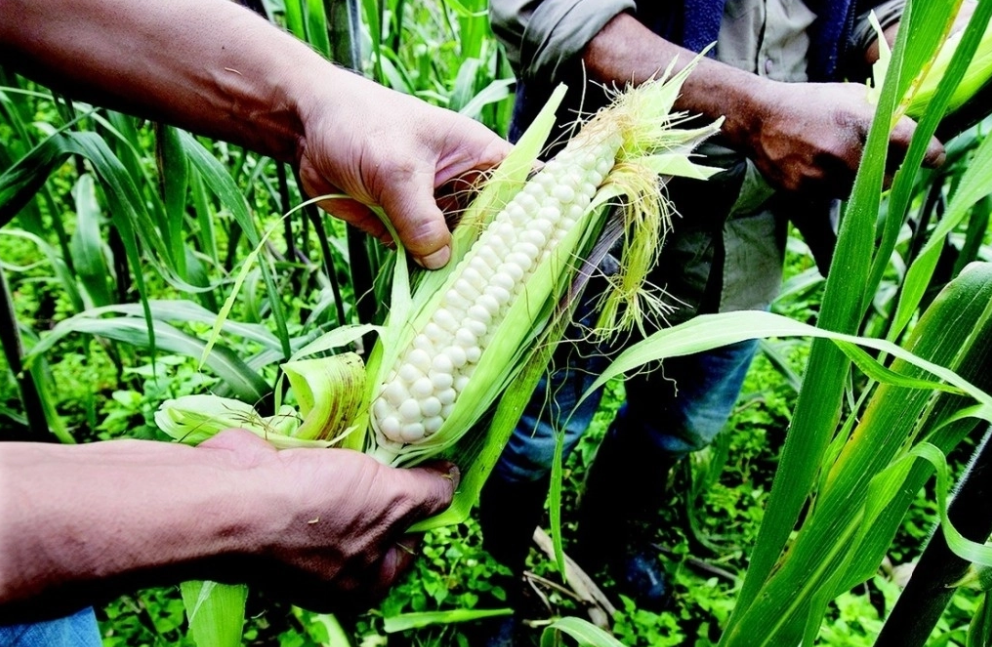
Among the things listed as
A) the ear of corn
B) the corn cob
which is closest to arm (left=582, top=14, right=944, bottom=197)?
the ear of corn

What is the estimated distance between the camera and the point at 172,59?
81cm

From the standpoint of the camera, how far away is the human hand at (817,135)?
905 mm

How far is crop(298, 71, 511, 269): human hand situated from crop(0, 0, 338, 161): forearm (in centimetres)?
3

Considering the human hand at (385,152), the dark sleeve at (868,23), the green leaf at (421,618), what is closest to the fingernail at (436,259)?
the human hand at (385,152)

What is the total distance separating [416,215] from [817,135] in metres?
0.60

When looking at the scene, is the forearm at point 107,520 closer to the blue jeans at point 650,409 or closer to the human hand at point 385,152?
the human hand at point 385,152

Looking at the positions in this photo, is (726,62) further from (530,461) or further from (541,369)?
(530,461)

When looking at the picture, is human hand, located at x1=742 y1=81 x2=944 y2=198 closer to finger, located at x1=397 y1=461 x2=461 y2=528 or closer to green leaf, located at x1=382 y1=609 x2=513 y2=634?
finger, located at x1=397 y1=461 x2=461 y2=528

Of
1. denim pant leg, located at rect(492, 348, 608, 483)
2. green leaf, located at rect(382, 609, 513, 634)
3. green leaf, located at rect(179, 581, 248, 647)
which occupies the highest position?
green leaf, located at rect(179, 581, 248, 647)

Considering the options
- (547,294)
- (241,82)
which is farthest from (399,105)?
(547,294)

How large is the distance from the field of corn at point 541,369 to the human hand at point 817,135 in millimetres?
77

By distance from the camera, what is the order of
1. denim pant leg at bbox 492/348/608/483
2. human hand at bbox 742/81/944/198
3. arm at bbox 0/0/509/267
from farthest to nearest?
denim pant leg at bbox 492/348/608/483 < human hand at bbox 742/81/944/198 < arm at bbox 0/0/509/267

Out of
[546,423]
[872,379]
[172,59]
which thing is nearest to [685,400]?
[546,423]

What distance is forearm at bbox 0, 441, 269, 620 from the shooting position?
1.45 ft
